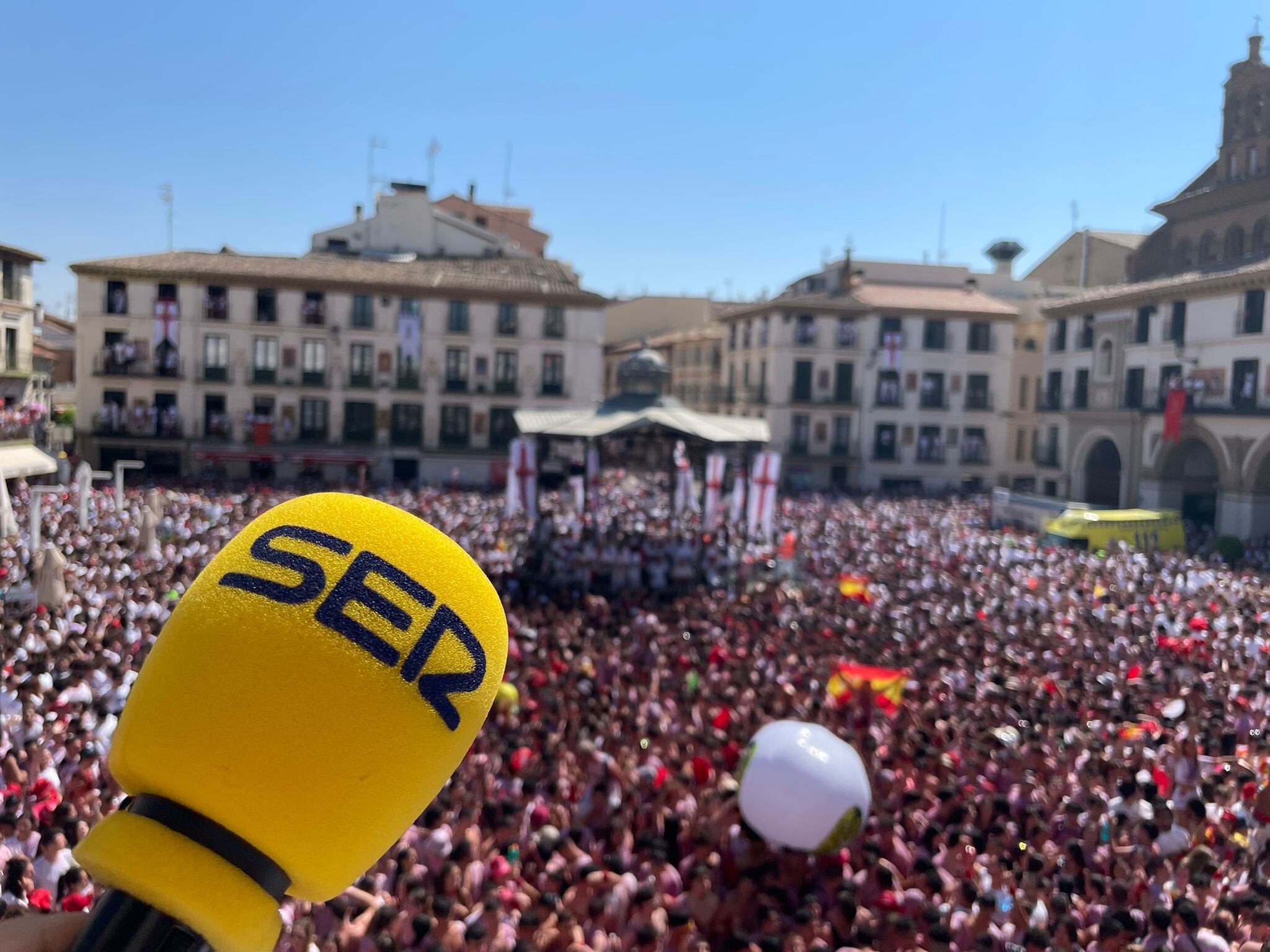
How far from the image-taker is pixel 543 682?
40.1 ft

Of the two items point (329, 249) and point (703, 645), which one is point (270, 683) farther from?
point (329, 249)

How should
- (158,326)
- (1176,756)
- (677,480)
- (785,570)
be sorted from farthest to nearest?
(158,326) < (677,480) < (785,570) < (1176,756)

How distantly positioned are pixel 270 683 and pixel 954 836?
751 cm

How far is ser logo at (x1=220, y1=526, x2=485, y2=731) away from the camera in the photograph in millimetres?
2184

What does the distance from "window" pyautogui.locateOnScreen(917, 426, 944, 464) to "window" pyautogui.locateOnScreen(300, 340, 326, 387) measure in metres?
27.4

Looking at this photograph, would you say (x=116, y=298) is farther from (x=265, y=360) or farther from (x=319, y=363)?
(x=319, y=363)

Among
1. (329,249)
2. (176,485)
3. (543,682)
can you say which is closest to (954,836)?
(543,682)

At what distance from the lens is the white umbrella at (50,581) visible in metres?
13.8

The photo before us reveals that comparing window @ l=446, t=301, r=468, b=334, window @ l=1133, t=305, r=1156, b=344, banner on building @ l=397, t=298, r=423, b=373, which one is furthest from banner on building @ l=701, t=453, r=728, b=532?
banner on building @ l=397, t=298, r=423, b=373

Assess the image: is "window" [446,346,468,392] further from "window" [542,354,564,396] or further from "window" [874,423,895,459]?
"window" [874,423,895,459]

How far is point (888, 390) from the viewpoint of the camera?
47.8 m

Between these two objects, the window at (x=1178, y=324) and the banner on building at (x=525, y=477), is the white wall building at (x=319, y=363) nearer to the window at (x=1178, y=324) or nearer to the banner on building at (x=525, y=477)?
the banner on building at (x=525, y=477)

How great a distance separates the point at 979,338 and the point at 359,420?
29358 millimetres

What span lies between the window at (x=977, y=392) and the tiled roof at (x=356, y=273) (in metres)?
18.5
